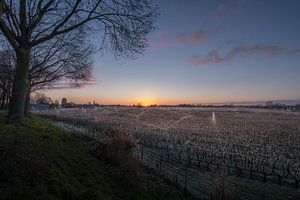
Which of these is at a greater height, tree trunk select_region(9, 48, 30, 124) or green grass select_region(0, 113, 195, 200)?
tree trunk select_region(9, 48, 30, 124)

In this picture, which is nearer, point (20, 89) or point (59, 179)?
point (59, 179)

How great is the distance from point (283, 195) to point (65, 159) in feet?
38.9

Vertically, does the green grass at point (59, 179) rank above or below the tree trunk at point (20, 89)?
below

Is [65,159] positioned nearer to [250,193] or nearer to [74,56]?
[250,193]

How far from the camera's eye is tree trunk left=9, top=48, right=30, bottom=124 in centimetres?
1433

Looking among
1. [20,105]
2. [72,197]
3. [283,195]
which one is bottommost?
[283,195]

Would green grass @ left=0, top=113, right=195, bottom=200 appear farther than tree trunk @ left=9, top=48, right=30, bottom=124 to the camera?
No

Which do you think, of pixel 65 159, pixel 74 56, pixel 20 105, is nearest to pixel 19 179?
pixel 65 159

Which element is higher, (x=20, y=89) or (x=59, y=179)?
(x=20, y=89)

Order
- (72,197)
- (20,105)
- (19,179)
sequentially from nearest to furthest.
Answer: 1. (19,179)
2. (72,197)
3. (20,105)

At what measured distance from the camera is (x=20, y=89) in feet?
47.8

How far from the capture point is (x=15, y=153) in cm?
647

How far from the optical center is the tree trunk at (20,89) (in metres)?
14.3

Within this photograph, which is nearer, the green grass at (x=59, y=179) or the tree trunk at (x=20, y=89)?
the green grass at (x=59, y=179)
